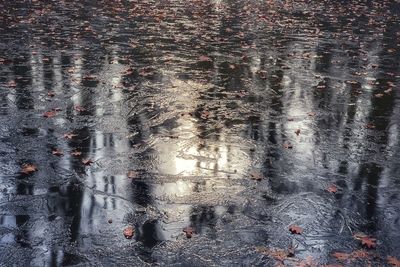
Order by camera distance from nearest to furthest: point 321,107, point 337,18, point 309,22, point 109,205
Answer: point 109,205 < point 321,107 < point 309,22 < point 337,18

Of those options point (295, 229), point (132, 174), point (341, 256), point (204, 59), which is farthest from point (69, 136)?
point (204, 59)

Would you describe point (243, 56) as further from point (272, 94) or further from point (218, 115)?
point (218, 115)

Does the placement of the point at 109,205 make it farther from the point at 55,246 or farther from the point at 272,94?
the point at 272,94

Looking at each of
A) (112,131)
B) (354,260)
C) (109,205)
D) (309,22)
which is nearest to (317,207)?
(354,260)

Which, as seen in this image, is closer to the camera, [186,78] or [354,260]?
[354,260]

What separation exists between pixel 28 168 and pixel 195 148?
2225mm

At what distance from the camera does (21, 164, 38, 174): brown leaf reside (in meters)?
5.60

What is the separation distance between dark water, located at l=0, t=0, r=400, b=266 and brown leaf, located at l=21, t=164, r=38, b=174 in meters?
A: 0.07

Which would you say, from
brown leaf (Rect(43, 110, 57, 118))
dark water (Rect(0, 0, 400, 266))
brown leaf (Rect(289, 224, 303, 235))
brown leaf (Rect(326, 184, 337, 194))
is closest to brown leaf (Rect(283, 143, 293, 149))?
dark water (Rect(0, 0, 400, 266))

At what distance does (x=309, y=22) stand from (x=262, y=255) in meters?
14.3

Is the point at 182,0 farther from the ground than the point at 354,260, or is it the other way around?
the point at 182,0

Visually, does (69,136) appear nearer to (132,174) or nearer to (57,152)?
(57,152)

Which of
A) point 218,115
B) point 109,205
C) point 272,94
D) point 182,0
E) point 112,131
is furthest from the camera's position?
point 182,0

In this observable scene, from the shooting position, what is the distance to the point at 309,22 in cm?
1700
